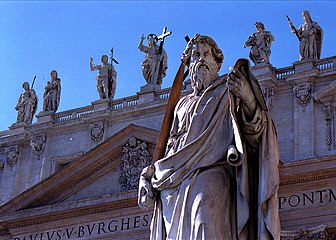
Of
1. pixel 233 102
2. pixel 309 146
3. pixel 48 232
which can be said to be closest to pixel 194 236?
pixel 233 102

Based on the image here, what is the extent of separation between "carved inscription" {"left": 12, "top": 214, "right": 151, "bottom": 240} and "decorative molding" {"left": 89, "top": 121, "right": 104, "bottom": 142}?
8.34 feet

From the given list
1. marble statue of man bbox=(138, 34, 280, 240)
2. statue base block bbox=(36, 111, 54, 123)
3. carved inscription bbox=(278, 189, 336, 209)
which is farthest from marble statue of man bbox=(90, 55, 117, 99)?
marble statue of man bbox=(138, 34, 280, 240)

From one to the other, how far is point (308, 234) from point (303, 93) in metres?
3.55

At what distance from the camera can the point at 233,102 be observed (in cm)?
612

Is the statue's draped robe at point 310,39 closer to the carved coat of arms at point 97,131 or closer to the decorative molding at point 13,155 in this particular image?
the carved coat of arms at point 97,131

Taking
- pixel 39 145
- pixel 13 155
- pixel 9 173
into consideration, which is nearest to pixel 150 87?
pixel 39 145

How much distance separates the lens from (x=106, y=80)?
27.3 m

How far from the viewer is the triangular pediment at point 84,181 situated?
25.9 metres

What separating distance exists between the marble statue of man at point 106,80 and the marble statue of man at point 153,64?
48.8 inches

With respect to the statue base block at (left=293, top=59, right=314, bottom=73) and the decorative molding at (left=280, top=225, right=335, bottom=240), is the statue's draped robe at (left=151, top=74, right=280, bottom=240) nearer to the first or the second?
the decorative molding at (left=280, top=225, right=335, bottom=240)

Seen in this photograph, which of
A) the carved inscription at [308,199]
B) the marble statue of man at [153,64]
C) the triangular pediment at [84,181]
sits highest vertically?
the marble statue of man at [153,64]

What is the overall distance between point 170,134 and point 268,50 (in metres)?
18.4

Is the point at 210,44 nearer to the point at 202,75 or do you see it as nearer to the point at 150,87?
the point at 202,75

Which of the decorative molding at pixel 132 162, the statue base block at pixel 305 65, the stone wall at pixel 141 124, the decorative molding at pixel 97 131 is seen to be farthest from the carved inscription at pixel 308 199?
the decorative molding at pixel 97 131
